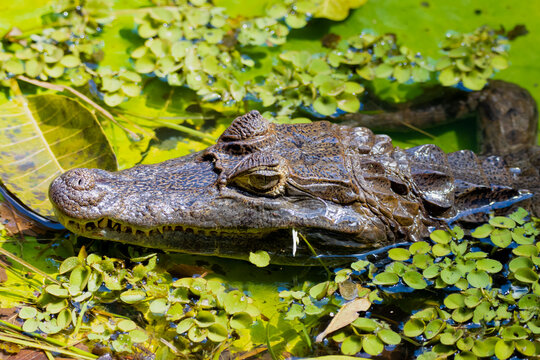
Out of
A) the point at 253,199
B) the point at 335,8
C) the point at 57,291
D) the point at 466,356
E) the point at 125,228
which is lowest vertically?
the point at 466,356

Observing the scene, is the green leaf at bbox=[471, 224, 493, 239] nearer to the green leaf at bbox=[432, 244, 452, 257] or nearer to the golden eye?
the green leaf at bbox=[432, 244, 452, 257]

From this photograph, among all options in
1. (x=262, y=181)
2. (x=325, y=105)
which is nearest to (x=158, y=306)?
(x=262, y=181)

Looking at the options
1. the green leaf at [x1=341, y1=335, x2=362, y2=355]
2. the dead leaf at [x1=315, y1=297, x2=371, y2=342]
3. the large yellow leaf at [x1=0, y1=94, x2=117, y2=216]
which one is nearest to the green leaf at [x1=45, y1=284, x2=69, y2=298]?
the large yellow leaf at [x1=0, y1=94, x2=117, y2=216]

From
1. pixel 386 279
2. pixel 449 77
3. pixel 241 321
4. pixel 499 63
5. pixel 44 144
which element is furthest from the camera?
pixel 499 63

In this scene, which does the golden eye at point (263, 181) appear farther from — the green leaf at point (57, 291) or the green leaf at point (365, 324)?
the green leaf at point (57, 291)

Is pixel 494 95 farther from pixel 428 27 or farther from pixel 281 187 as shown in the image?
pixel 281 187

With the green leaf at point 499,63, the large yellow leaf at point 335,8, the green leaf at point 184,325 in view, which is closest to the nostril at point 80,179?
the green leaf at point 184,325

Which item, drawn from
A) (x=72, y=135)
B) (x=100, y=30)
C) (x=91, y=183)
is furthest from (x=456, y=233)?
(x=100, y=30)

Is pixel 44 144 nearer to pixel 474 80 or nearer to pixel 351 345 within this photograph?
pixel 351 345
